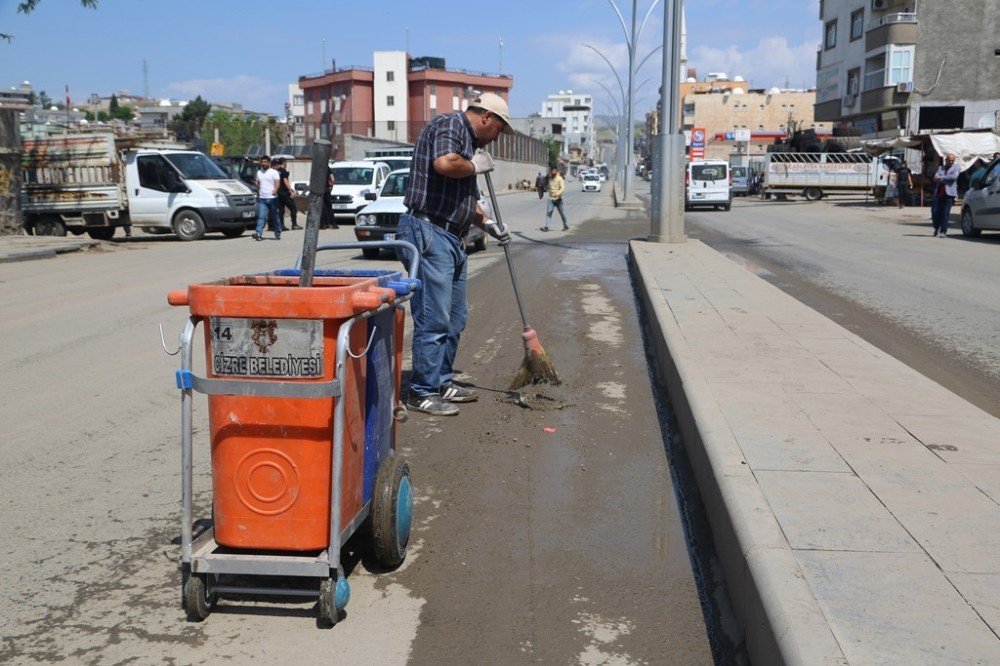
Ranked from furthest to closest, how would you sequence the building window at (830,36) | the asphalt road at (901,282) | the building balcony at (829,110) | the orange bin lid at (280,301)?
the building window at (830,36)
the building balcony at (829,110)
the asphalt road at (901,282)
the orange bin lid at (280,301)

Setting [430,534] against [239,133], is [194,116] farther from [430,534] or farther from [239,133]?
[430,534]

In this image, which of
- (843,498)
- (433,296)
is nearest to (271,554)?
(843,498)

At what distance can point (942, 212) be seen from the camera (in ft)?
67.9

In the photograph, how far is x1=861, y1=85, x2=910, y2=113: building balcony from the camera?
48.2 meters

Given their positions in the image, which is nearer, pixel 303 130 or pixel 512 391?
pixel 512 391

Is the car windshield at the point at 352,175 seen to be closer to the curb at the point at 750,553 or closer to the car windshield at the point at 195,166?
the car windshield at the point at 195,166

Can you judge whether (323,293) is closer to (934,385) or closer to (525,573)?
(525,573)

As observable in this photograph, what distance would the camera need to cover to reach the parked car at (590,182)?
69.8 metres

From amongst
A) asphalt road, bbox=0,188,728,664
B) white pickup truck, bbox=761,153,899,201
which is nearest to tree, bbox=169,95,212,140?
white pickup truck, bbox=761,153,899,201

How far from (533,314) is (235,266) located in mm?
6431

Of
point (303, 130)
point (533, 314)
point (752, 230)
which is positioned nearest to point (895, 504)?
point (533, 314)

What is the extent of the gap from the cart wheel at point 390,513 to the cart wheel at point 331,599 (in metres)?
0.32

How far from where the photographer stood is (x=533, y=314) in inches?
380

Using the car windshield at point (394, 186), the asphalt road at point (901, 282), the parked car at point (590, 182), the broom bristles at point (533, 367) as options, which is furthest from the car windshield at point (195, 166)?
the parked car at point (590, 182)
